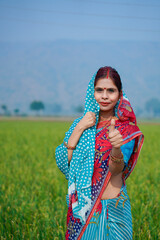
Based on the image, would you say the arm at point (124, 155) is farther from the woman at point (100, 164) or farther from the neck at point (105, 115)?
the neck at point (105, 115)

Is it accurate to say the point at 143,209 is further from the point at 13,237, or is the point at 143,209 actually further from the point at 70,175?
the point at 70,175

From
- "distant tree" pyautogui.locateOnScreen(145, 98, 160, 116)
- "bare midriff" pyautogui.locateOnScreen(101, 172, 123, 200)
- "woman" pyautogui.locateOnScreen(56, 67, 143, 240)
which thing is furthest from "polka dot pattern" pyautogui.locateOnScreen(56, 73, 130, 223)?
"distant tree" pyautogui.locateOnScreen(145, 98, 160, 116)

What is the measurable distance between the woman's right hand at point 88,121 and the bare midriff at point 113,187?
32 centimetres

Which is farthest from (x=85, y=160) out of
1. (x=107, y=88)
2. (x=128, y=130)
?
(x=107, y=88)

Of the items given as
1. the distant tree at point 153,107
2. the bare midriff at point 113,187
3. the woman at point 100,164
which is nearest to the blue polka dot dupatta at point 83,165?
the woman at point 100,164

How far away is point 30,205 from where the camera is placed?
144 inches

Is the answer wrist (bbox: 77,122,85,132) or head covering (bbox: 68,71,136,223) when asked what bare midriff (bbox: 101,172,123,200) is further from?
wrist (bbox: 77,122,85,132)

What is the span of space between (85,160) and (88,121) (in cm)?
22

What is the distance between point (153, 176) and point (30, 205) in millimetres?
2739

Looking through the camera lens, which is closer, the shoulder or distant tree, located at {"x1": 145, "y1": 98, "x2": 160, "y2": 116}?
the shoulder

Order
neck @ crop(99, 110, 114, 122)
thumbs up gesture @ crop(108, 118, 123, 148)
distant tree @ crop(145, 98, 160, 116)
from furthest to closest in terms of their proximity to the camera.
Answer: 1. distant tree @ crop(145, 98, 160, 116)
2. neck @ crop(99, 110, 114, 122)
3. thumbs up gesture @ crop(108, 118, 123, 148)

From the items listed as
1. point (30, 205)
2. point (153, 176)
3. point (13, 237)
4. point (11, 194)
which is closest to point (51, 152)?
point (153, 176)

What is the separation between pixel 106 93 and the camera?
1.75 m

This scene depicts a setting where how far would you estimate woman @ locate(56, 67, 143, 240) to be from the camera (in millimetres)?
1696
